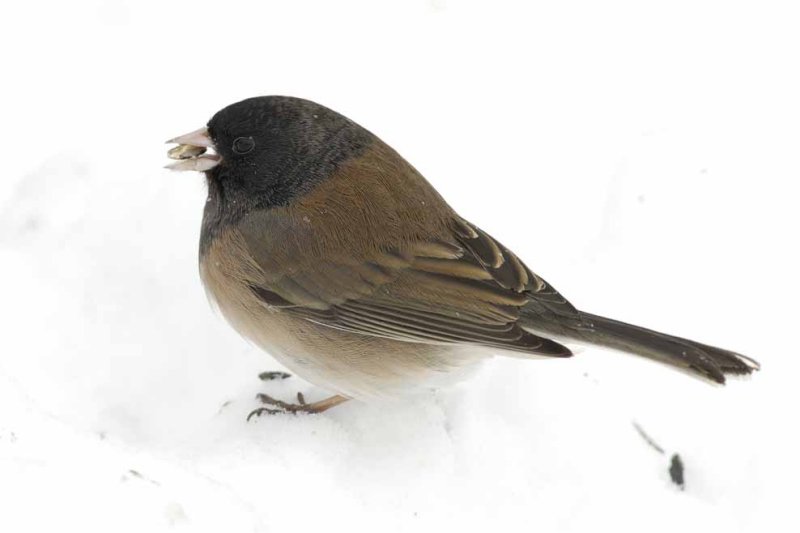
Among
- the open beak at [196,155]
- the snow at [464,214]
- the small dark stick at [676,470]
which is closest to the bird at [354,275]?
the open beak at [196,155]

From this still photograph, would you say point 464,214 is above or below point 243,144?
below

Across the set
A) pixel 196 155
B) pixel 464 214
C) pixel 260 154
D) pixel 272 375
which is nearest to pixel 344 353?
pixel 272 375

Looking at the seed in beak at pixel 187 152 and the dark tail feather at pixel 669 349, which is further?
the seed in beak at pixel 187 152

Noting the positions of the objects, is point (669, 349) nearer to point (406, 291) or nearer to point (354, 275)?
point (406, 291)

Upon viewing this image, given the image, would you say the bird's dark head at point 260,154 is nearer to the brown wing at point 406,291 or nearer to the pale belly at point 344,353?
the brown wing at point 406,291

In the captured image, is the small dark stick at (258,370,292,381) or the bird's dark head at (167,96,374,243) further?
the small dark stick at (258,370,292,381)

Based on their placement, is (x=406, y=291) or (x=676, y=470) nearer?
(x=406, y=291)

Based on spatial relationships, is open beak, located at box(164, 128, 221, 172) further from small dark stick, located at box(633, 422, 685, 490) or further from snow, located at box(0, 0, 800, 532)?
small dark stick, located at box(633, 422, 685, 490)

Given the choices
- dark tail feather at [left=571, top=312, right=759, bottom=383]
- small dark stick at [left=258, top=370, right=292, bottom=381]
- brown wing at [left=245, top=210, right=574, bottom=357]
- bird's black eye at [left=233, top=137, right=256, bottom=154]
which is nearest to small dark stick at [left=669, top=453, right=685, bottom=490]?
dark tail feather at [left=571, top=312, right=759, bottom=383]
